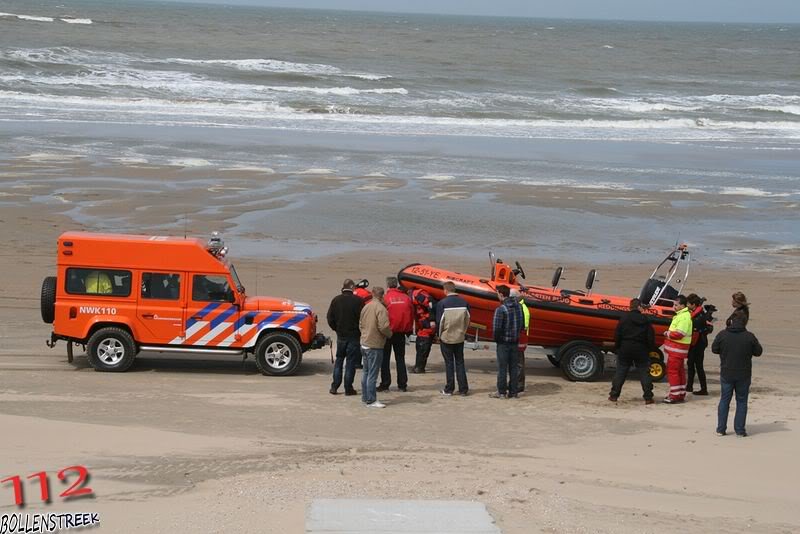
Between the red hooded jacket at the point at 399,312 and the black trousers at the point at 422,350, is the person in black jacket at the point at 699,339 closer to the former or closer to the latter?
the black trousers at the point at 422,350

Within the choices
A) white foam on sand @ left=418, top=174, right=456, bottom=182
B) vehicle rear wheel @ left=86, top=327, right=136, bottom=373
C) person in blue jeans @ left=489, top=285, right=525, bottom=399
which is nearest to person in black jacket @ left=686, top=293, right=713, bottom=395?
person in blue jeans @ left=489, top=285, right=525, bottom=399

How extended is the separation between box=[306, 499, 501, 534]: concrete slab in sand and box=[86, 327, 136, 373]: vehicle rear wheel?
5.19m

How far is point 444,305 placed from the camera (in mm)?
12516

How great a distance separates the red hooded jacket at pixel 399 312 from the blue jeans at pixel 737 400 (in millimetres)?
3740

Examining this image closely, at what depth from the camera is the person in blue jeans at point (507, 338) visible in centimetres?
1230

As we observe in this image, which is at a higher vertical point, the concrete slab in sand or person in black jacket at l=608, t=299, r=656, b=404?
person in black jacket at l=608, t=299, r=656, b=404

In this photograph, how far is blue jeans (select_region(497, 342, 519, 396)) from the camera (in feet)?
40.6

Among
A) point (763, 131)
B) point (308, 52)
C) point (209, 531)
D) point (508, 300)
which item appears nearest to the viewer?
point (209, 531)

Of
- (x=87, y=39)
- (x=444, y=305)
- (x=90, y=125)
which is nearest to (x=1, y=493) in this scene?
(x=444, y=305)

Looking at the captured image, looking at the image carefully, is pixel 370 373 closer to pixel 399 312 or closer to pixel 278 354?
pixel 399 312

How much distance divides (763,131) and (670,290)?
121 feet

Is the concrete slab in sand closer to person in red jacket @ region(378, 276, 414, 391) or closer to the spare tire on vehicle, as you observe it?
person in red jacket @ region(378, 276, 414, 391)

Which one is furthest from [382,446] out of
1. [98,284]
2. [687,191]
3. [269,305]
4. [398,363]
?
Answer: [687,191]

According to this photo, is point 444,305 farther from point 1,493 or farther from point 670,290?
point 1,493
